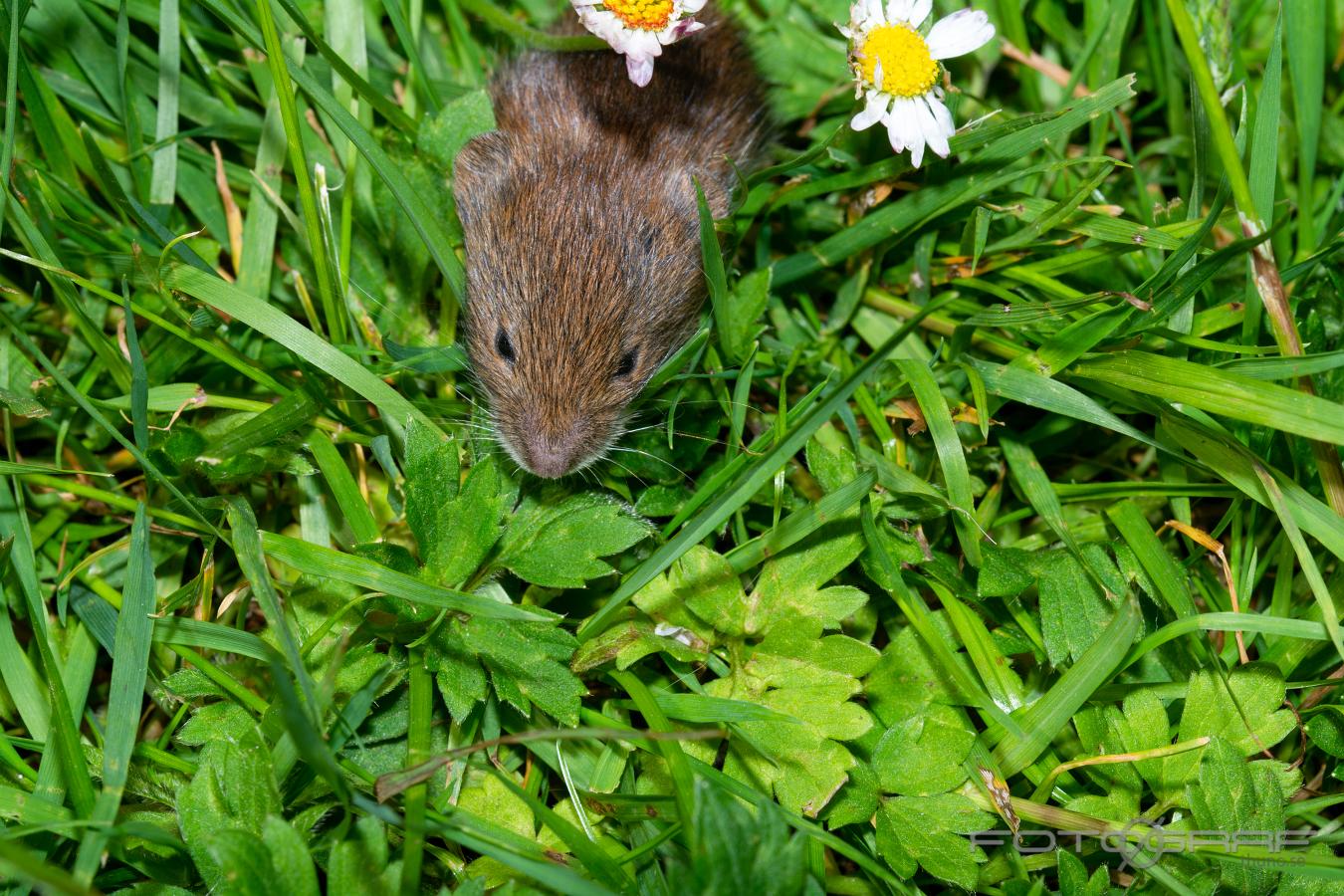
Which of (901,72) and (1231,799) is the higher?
(901,72)


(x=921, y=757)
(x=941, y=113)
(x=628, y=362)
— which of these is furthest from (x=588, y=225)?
(x=921, y=757)

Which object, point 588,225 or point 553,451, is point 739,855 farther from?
point 588,225

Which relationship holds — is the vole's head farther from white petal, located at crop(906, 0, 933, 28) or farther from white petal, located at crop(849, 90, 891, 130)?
white petal, located at crop(906, 0, 933, 28)

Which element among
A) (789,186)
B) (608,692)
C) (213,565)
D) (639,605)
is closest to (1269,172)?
(789,186)

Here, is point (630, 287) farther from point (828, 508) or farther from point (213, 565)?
point (213, 565)

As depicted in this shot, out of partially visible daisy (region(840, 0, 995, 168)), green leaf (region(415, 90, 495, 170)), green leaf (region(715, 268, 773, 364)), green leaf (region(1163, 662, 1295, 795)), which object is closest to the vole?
green leaf (region(415, 90, 495, 170))

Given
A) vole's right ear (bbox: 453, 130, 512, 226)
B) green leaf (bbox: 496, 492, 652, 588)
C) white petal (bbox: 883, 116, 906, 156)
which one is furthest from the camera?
vole's right ear (bbox: 453, 130, 512, 226)
